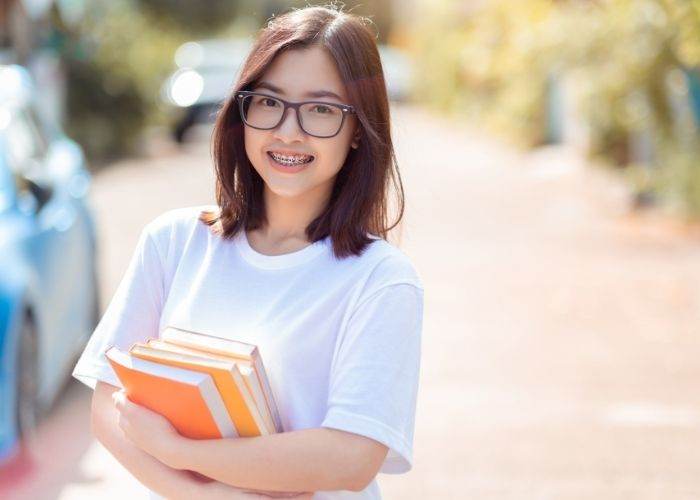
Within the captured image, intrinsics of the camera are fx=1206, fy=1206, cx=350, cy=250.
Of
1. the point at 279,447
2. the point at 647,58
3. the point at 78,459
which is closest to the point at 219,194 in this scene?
the point at 279,447

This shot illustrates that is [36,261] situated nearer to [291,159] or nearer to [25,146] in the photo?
[25,146]

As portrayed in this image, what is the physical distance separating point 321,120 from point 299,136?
49 millimetres

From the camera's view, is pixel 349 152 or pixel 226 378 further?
pixel 349 152

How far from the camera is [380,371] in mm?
1978

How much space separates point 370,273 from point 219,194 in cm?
43

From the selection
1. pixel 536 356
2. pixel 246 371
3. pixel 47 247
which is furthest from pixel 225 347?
pixel 536 356

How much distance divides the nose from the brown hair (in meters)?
0.10

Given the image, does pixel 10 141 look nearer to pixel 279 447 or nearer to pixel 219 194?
pixel 219 194

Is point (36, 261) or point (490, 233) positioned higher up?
point (36, 261)

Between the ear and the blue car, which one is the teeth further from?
the blue car

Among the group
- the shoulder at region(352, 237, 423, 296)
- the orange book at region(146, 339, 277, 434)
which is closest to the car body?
the shoulder at region(352, 237, 423, 296)

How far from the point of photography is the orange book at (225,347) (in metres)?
1.94

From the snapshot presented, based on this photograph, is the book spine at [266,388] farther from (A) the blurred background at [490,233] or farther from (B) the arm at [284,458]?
(A) the blurred background at [490,233]

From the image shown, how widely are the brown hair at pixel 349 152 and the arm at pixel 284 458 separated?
0.34 metres
